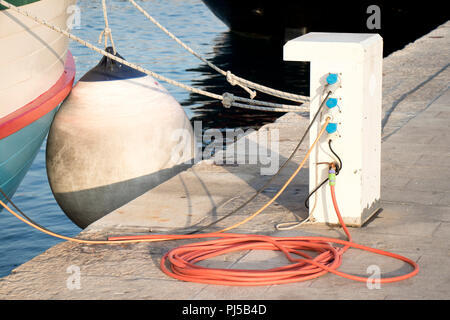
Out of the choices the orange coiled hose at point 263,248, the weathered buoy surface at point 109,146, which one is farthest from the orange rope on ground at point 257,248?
the weathered buoy surface at point 109,146

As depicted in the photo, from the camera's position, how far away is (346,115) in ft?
15.3

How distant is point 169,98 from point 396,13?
52.8 feet

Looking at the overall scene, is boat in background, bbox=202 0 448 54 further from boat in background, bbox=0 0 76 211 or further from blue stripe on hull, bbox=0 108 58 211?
blue stripe on hull, bbox=0 108 58 211

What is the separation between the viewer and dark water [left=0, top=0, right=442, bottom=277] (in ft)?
25.9

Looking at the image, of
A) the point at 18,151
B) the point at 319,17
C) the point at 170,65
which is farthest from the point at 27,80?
the point at 319,17

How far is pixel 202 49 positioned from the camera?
19578 millimetres

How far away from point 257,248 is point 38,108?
333 centimetres

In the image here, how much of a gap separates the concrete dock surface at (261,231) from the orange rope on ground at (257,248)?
4 centimetres

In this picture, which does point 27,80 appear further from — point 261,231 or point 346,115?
point 346,115

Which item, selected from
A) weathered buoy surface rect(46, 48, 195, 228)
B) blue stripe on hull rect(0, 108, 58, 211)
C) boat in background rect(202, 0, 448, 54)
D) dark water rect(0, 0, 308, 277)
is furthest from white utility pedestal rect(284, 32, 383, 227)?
boat in background rect(202, 0, 448, 54)

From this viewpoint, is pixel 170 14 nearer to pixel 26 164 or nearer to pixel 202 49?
pixel 202 49

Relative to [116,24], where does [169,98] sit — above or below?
above

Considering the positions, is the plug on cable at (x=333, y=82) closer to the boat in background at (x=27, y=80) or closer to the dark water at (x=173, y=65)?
the boat in background at (x=27, y=80)
